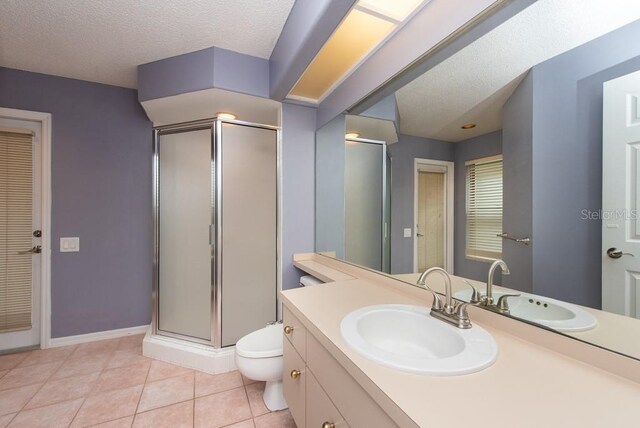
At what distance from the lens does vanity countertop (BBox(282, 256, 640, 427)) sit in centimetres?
53

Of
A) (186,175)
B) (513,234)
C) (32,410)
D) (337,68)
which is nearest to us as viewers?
(513,234)

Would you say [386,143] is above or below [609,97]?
above

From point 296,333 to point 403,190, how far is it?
929 mm

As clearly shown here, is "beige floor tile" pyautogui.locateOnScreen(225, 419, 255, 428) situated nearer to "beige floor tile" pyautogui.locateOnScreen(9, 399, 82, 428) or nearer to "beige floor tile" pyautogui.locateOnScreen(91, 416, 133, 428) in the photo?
"beige floor tile" pyautogui.locateOnScreen(91, 416, 133, 428)

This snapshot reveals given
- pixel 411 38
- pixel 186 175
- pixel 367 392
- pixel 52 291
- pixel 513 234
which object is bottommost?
pixel 52 291

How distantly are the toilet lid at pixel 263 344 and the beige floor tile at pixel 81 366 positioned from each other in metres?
1.29

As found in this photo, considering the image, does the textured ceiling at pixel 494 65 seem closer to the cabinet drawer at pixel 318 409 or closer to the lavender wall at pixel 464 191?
the lavender wall at pixel 464 191

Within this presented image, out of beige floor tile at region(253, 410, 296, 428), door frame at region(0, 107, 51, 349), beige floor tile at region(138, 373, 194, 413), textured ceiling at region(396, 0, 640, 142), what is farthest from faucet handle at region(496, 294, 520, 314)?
door frame at region(0, 107, 51, 349)

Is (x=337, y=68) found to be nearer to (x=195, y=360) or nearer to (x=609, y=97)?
(x=609, y=97)

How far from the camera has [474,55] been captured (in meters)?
1.06

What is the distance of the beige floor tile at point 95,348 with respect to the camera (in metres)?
2.26

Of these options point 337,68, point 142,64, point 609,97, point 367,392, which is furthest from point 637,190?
point 142,64

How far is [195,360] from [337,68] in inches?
93.5

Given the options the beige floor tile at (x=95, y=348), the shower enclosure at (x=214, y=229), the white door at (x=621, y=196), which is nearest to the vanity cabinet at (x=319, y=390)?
the white door at (x=621, y=196)
